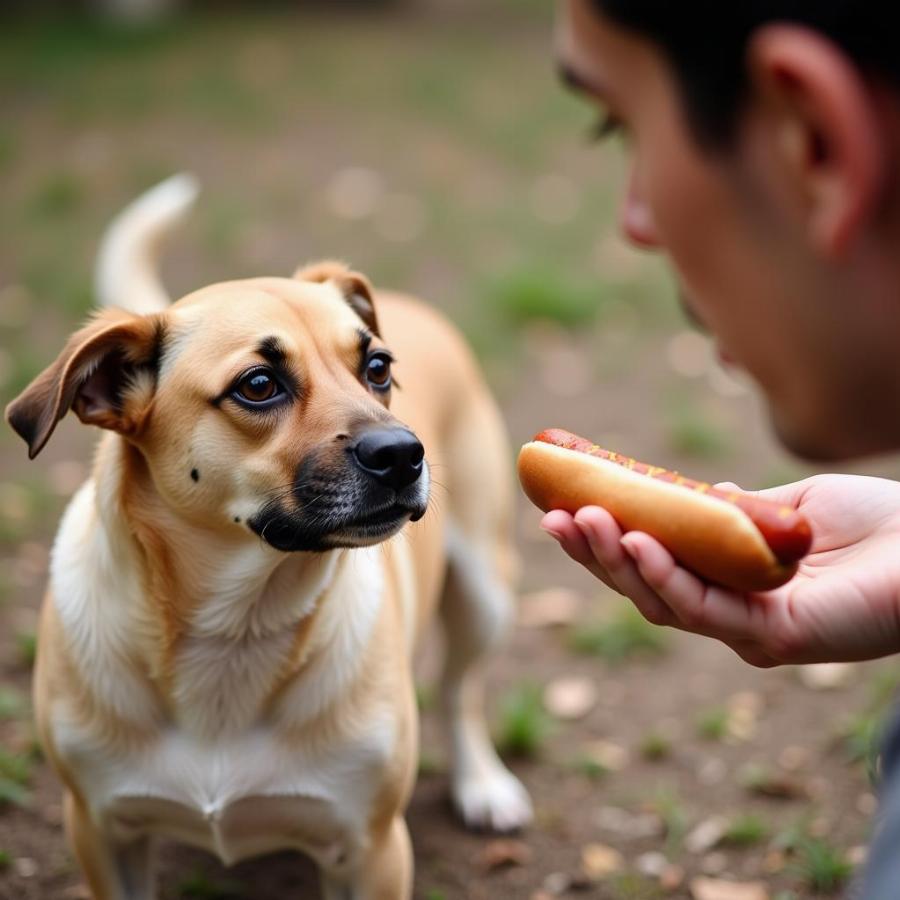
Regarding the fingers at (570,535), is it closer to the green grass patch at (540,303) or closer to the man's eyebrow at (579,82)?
the man's eyebrow at (579,82)

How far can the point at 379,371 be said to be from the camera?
277 cm

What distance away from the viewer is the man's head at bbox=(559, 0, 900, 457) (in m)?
1.09

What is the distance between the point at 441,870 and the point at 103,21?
31.2 feet

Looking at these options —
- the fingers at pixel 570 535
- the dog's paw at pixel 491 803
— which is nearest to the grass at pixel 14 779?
the dog's paw at pixel 491 803

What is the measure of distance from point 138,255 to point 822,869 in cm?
271

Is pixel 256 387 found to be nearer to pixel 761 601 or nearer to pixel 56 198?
pixel 761 601

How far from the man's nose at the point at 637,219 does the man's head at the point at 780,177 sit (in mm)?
30

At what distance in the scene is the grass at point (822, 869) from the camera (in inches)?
131

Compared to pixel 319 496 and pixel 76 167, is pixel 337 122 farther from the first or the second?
pixel 319 496

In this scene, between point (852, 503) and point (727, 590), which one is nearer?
point (727, 590)

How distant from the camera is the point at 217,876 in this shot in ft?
10.9

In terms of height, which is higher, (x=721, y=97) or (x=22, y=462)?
(x=721, y=97)

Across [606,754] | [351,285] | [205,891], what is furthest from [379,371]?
[606,754]

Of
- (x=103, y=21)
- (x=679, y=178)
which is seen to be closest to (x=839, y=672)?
(x=679, y=178)
